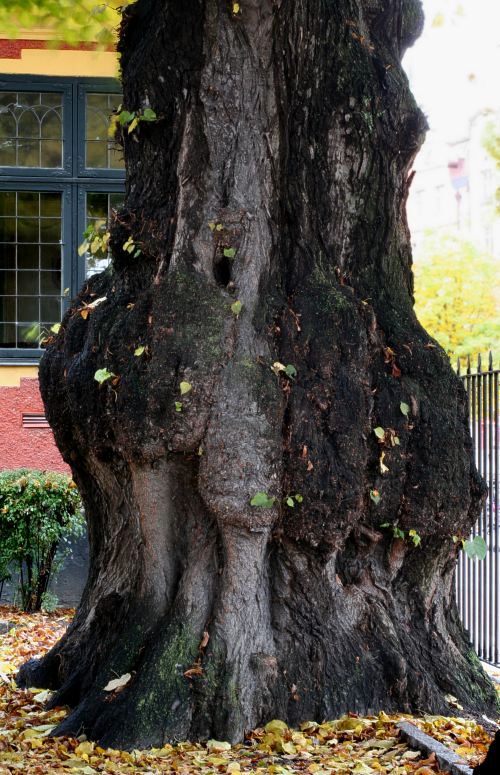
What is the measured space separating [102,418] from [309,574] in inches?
56.3

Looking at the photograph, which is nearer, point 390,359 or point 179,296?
point 179,296

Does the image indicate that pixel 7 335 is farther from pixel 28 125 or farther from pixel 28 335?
pixel 28 125

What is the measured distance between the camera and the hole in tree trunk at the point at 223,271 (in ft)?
19.7

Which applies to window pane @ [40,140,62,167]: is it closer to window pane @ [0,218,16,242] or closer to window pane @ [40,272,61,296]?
window pane @ [0,218,16,242]

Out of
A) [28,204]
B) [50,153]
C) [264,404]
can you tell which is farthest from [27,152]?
[264,404]

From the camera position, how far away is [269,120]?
20.0 feet

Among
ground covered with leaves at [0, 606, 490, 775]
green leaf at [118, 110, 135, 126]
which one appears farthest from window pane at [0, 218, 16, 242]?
ground covered with leaves at [0, 606, 490, 775]

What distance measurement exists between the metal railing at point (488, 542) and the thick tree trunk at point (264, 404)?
317 centimetres

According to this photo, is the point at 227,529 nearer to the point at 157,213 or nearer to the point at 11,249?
the point at 157,213

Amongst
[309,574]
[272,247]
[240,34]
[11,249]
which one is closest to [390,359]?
[272,247]

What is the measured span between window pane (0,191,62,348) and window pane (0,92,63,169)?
17.9 inches

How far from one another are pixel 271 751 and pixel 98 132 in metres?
9.57

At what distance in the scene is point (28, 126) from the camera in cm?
1313

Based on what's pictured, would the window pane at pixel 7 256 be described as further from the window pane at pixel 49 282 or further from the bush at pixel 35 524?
the bush at pixel 35 524
